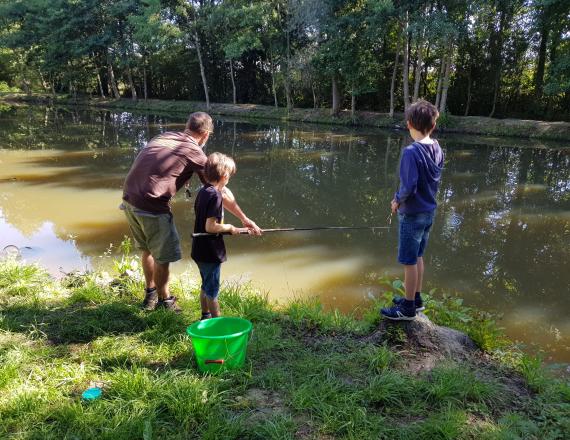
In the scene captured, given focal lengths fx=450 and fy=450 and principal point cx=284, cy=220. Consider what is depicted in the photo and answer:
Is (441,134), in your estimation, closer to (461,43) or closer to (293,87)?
(461,43)

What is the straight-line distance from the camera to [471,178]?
391 inches

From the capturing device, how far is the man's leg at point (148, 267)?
11.3 ft

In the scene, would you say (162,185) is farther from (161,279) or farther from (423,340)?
(423,340)

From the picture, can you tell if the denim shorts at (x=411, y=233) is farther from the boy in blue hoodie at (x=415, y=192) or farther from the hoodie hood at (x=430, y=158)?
the hoodie hood at (x=430, y=158)

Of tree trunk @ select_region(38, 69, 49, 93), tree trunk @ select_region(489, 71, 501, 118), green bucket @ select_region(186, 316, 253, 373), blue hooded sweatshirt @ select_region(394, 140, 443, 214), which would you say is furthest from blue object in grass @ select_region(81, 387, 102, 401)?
tree trunk @ select_region(38, 69, 49, 93)

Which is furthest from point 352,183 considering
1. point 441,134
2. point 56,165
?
point 441,134

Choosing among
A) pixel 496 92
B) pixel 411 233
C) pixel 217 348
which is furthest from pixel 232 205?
pixel 496 92

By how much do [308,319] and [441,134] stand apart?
16156mm

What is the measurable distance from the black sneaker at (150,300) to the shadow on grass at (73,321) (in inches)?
3.6

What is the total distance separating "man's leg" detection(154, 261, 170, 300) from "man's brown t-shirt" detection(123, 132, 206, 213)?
0.44 m

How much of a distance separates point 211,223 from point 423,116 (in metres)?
1.51

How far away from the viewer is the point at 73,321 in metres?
3.23

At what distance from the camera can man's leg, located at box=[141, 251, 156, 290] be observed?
11.3ft

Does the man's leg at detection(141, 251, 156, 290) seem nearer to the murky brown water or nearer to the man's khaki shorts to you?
the man's khaki shorts
